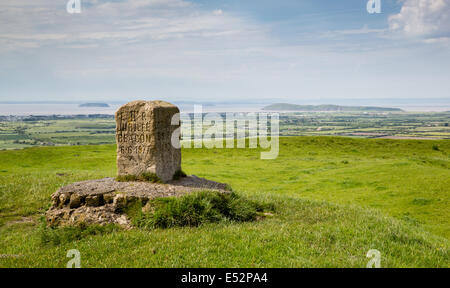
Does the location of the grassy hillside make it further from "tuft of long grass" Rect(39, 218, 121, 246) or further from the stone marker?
the stone marker

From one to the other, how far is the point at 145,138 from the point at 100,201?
295 cm

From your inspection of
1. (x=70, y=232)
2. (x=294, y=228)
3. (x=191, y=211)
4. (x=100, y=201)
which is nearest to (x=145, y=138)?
(x=100, y=201)

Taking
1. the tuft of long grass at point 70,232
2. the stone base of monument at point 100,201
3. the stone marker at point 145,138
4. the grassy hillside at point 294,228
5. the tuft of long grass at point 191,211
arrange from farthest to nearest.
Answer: the stone marker at point 145,138, the stone base of monument at point 100,201, the tuft of long grass at point 191,211, the tuft of long grass at point 70,232, the grassy hillside at point 294,228

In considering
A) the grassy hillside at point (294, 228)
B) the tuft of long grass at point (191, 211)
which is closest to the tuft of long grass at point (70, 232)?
the grassy hillside at point (294, 228)

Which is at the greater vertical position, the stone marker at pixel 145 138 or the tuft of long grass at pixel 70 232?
the stone marker at pixel 145 138

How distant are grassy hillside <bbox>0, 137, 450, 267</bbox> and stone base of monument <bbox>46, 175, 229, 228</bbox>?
898 mm

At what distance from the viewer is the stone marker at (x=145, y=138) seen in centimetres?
1305

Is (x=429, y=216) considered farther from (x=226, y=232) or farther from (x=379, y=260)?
(x=226, y=232)

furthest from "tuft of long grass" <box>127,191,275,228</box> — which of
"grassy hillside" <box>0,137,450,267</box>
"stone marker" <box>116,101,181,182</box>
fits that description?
"stone marker" <box>116,101,181,182</box>

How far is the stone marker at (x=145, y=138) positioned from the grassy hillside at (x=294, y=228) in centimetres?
352

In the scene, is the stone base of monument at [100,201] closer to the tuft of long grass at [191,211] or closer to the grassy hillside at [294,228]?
the tuft of long grass at [191,211]

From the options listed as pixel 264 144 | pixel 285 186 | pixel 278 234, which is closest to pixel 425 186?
pixel 285 186

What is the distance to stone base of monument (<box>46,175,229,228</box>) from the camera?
424 inches

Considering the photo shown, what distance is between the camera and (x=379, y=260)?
24.3 ft
